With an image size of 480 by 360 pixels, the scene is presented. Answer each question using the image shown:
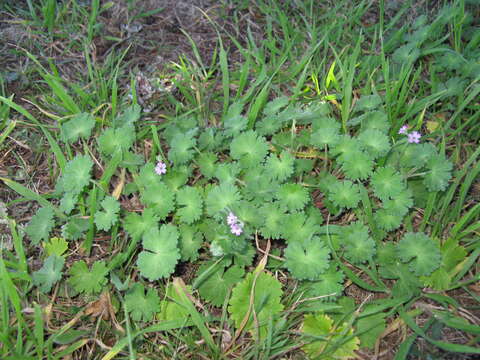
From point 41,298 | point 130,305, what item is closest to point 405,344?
point 130,305

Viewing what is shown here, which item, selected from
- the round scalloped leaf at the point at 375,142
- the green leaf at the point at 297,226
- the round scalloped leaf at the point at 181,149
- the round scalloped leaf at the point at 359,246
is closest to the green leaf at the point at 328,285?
the round scalloped leaf at the point at 359,246

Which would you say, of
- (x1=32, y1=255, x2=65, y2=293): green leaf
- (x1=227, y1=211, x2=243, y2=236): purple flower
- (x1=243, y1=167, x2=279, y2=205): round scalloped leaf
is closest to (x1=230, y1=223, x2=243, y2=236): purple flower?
(x1=227, y1=211, x2=243, y2=236): purple flower

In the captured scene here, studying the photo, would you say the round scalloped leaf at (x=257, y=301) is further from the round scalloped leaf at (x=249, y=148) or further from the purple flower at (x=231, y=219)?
the round scalloped leaf at (x=249, y=148)

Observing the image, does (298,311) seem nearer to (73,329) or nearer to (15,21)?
(73,329)

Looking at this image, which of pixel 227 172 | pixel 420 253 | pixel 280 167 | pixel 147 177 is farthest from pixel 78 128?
pixel 420 253

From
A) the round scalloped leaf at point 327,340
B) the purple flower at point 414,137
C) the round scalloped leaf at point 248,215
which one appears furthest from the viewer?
the purple flower at point 414,137

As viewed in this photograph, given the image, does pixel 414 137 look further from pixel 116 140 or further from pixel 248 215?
pixel 116 140

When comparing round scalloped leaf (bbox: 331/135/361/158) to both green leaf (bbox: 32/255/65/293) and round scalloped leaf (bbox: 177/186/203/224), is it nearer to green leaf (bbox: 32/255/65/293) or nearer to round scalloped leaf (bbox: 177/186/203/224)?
round scalloped leaf (bbox: 177/186/203/224)
